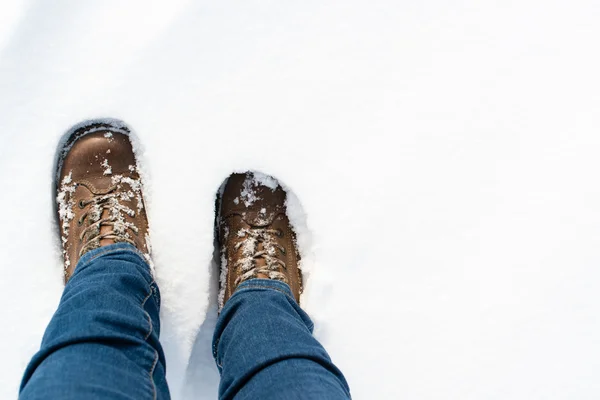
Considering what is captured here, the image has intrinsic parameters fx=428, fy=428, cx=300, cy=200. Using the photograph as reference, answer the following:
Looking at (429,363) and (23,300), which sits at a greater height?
(23,300)

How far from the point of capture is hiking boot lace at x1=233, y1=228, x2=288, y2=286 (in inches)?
35.4

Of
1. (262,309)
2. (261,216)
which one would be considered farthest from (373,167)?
(262,309)

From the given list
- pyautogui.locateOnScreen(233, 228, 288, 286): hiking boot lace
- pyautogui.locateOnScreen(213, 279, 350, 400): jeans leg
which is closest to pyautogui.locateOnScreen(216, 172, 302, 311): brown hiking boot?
pyautogui.locateOnScreen(233, 228, 288, 286): hiking boot lace

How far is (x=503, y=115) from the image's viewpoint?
924 mm

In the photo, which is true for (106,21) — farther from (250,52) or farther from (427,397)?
(427,397)

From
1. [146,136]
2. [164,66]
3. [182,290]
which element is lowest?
[182,290]

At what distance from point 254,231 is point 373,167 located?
0.97 ft

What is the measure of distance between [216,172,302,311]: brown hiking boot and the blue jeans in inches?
5.3

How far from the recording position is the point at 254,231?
953 mm

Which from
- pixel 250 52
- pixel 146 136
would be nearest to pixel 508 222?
pixel 250 52

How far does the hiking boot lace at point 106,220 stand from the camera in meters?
0.84

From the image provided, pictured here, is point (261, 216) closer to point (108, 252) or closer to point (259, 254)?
point (259, 254)

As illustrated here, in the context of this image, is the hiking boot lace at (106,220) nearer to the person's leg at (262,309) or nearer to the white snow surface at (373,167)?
the white snow surface at (373,167)

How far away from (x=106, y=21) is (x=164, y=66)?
0.14 m
